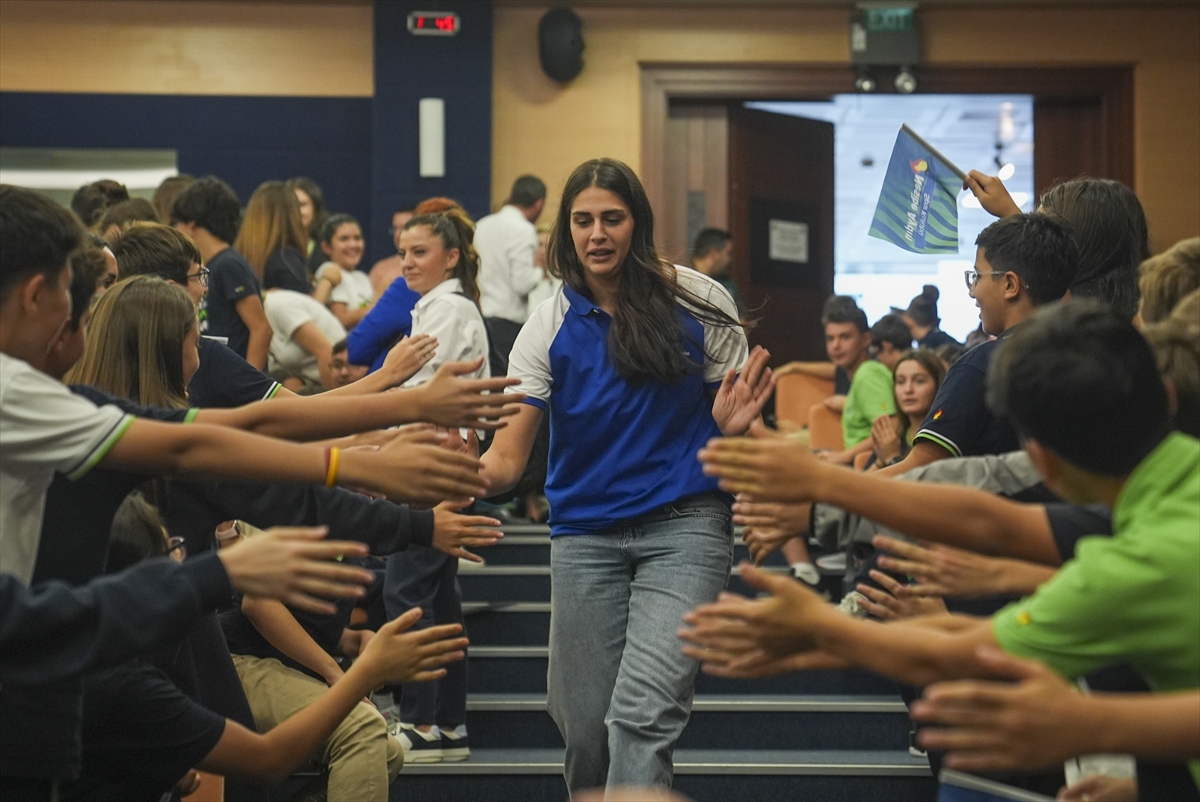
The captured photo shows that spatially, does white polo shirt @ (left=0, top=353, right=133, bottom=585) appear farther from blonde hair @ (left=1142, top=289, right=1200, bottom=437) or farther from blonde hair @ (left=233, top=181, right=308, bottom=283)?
blonde hair @ (left=233, top=181, right=308, bottom=283)

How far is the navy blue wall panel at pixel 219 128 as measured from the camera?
8.27m

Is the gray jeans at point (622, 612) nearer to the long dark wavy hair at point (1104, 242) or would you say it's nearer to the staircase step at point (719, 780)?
the long dark wavy hair at point (1104, 242)

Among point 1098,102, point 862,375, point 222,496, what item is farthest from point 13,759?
point 1098,102

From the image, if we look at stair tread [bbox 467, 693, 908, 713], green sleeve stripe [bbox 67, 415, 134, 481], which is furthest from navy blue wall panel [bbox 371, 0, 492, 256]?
green sleeve stripe [bbox 67, 415, 134, 481]

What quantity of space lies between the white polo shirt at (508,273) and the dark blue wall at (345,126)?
1.65 meters

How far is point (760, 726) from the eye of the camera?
464 centimetres

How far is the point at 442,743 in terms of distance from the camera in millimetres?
4285

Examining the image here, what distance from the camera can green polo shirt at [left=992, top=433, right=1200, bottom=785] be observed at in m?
1.49

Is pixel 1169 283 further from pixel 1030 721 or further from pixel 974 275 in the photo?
pixel 1030 721

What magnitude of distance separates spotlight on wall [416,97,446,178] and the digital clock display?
1.24ft

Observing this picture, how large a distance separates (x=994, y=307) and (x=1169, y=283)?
0.41 metres

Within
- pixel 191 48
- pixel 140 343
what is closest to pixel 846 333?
pixel 140 343

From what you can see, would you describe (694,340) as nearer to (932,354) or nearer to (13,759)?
(13,759)

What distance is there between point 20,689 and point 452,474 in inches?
25.7
